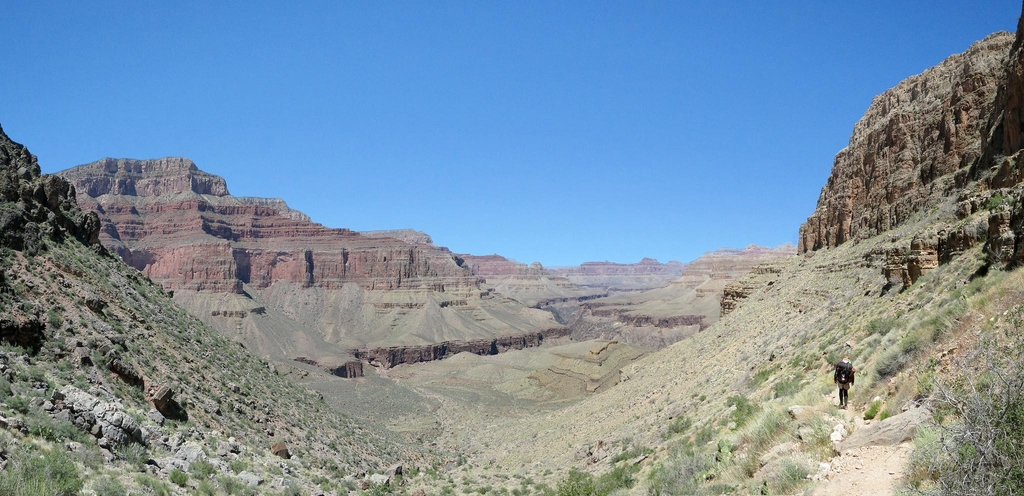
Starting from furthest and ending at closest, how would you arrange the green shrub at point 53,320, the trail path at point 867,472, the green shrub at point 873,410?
the green shrub at point 53,320 → the green shrub at point 873,410 → the trail path at point 867,472

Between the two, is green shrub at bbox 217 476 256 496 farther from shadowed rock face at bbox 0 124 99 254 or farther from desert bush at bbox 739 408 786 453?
shadowed rock face at bbox 0 124 99 254

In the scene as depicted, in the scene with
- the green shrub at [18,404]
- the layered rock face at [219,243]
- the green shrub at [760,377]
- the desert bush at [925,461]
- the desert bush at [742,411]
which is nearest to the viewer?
the desert bush at [925,461]

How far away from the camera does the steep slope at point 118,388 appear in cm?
1303

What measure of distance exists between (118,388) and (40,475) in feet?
31.2

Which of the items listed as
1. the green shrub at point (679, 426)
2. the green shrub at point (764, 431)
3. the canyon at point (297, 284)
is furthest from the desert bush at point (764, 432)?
the canyon at point (297, 284)

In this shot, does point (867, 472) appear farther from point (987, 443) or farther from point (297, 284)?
point (297, 284)

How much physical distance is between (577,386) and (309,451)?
Answer: 62708 millimetres

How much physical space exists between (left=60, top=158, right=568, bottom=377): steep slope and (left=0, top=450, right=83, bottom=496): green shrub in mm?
113281

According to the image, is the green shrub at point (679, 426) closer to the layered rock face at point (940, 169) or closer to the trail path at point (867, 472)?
the layered rock face at point (940, 169)

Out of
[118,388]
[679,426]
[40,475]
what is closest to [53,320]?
[118,388]

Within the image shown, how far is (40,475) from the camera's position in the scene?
401 inches

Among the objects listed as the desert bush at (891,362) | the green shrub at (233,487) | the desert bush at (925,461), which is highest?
the desert bush at (891,362)

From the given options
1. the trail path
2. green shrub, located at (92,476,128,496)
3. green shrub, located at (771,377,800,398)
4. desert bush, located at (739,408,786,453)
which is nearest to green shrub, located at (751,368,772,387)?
green shrub, located at (771,377,800,398)

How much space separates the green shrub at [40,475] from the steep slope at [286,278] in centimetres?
11328
